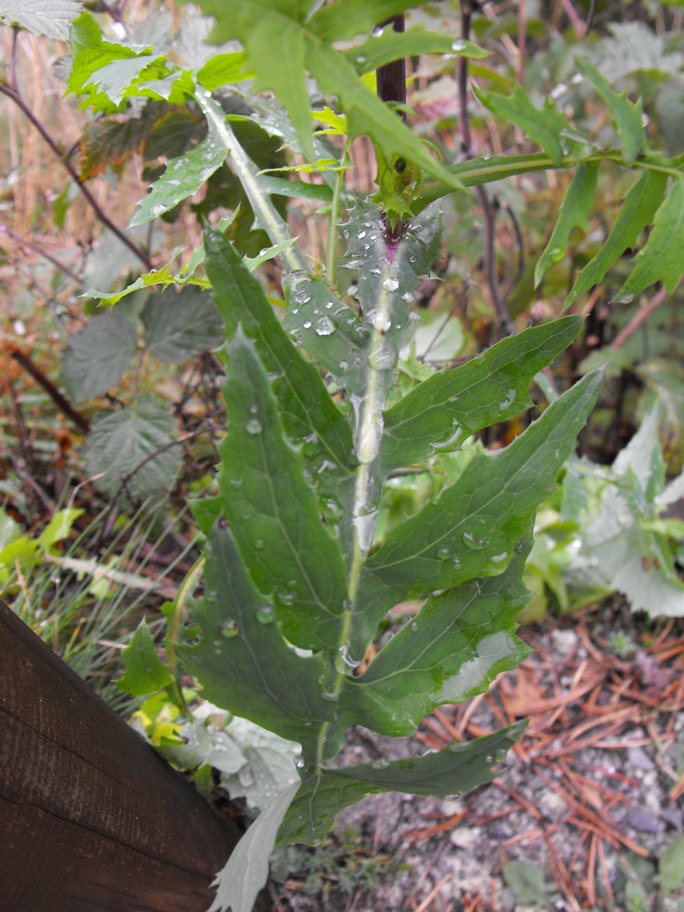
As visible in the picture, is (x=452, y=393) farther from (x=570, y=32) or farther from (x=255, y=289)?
(x=570, y=32)

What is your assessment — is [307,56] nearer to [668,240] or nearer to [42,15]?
[668,240]

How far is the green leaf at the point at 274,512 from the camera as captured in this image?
1.65 feet

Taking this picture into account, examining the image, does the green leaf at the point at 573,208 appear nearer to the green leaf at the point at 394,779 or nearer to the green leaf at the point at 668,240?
the green leaf at the point at 668,240

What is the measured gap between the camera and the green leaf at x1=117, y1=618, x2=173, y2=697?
2.48ft

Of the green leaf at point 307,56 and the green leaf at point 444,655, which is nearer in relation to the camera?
the green leaf at point 307,56

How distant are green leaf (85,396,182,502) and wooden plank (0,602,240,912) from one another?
62 cm

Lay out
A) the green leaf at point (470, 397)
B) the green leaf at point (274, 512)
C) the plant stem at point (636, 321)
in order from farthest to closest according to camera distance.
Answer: the plant stem at point (636, 321) < the green leaf at point (470, 397) < the green leaf at point (274, 512)

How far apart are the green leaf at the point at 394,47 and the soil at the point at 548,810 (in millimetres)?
1092

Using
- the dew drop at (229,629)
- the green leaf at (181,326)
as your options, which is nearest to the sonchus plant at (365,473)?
the dew drop at (229,629)

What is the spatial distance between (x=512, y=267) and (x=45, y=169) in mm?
1633

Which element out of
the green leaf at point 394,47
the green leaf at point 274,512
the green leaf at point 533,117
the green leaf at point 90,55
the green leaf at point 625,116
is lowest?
the green leaf at point 274,512

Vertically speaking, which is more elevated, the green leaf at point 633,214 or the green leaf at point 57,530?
the green leaf at point 633,214

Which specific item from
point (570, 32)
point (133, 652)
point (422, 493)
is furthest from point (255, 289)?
point (570, 32)

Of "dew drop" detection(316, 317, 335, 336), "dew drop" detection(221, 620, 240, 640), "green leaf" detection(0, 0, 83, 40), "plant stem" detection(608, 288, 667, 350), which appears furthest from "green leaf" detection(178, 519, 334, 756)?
"plant stem" detection(608, 288, 667, 350)
